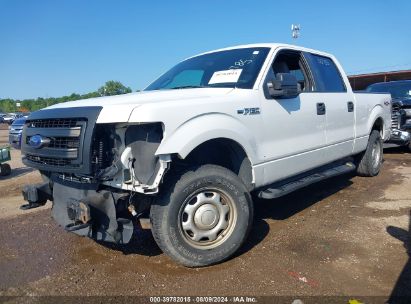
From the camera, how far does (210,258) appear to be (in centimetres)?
339

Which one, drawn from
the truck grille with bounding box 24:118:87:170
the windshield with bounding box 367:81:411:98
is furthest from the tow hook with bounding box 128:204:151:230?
the windshield with bounding box 367:81:411:98

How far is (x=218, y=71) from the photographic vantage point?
4242mm

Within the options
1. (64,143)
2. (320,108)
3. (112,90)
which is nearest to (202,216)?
(64,143)

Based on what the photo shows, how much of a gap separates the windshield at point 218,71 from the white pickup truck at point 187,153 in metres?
0.02

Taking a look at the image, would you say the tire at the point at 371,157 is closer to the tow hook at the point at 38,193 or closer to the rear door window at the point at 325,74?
the rear door window at the point at 325,74

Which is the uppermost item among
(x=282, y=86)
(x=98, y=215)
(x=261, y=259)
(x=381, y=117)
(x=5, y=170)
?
(x=282, y=86)

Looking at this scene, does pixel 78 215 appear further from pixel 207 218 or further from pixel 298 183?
pixel 298 183

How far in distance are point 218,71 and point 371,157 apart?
12.6ft

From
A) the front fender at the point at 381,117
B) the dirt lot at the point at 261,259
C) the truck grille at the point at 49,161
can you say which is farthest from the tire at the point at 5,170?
the front fender at the point at 381,117

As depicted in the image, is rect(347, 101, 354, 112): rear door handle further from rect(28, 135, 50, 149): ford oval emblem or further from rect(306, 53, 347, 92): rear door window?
rect(28, 135, 50, 149): ford oval emblem

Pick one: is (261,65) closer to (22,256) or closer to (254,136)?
(254,136)

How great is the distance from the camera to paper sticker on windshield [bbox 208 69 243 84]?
4027mm

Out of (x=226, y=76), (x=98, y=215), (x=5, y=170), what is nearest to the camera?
(x=98, y=215)

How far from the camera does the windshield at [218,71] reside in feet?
13.2
